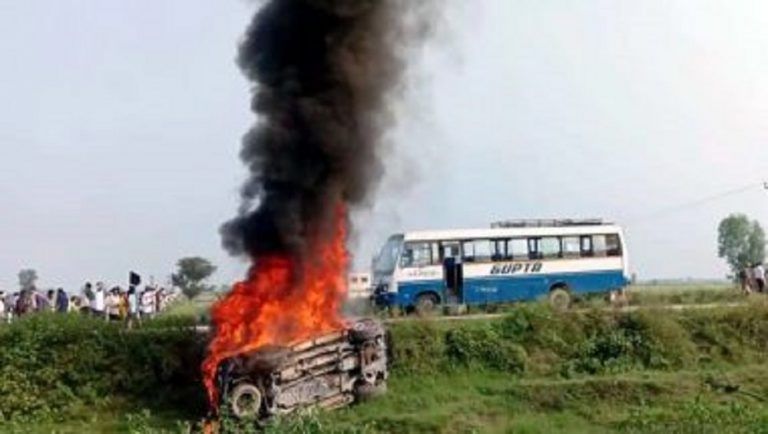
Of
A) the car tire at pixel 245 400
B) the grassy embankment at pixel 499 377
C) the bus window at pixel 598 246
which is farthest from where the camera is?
the bus window at pixel 598 246

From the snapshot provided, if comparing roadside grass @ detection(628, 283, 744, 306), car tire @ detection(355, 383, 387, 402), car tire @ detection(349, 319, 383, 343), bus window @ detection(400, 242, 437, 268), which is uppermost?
bus window @ detection(400, 242, 437, 268)

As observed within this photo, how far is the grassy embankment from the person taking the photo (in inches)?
879

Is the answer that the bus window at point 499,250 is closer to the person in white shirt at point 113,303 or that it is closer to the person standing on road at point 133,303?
the person standing on road at point 133,303

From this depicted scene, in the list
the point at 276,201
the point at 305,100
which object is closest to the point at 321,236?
the point at 276,201

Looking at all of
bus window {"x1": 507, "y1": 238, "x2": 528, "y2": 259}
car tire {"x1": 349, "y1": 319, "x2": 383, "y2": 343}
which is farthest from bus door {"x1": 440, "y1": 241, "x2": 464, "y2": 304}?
car tire {"x1": 349, "y1": 319, "x2": 383, "y2": 343}

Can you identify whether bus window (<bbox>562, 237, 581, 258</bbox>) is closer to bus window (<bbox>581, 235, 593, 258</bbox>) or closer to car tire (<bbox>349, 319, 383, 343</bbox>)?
bus window (<bbox>581, 235, 593, 258</bbox>)

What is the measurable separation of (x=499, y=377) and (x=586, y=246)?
1194 cm

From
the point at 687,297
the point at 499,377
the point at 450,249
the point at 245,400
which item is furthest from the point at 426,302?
the point at 245,400

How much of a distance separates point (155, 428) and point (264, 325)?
10.2 ft

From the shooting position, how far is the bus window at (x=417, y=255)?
35.0 metres

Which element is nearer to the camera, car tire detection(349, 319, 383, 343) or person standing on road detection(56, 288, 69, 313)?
car tire detection(349, 319, 383, 343)

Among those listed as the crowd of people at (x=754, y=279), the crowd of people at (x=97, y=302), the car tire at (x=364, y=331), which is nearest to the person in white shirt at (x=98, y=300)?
the crowd of people at (x=97, y=302)

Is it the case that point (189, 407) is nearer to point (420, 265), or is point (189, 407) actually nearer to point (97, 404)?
point (97, 404)

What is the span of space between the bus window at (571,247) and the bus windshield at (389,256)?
19.0ft
